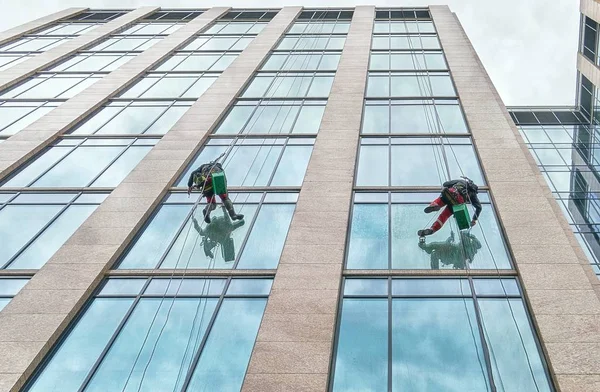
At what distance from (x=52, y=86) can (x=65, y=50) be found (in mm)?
5153

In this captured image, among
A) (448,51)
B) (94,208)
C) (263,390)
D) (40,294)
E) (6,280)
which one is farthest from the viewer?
(448,51)

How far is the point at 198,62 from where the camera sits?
27766mm

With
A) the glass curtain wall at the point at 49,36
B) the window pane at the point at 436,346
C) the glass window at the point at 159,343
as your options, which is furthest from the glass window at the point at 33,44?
the window pane at the point at 436,346

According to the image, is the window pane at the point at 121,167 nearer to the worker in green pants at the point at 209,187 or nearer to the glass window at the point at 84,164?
the glass window at the point at 84,164

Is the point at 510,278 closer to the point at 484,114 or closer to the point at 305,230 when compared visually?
the point at 305,230

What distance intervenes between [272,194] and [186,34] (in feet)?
57.9

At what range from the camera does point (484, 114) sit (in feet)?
67.0

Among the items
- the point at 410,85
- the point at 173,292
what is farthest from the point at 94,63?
the point at 173,292

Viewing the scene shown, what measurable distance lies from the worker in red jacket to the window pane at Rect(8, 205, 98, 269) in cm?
836

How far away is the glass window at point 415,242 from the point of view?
14.0 metres

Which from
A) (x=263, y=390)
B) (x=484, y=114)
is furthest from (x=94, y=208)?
(x=484, y=114)

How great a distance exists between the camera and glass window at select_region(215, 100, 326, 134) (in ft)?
68.4

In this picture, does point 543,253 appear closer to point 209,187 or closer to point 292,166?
point 292,166

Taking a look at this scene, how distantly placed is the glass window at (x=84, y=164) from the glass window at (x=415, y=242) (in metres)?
7.33
